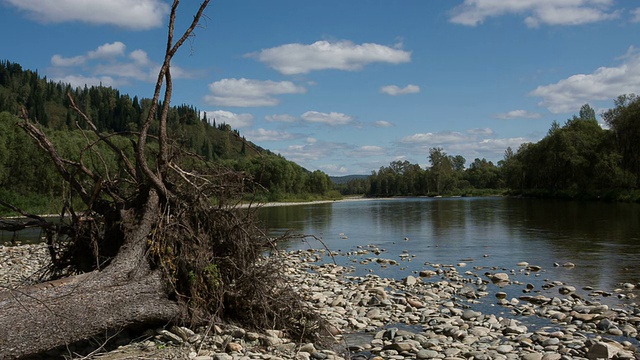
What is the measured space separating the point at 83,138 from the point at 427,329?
6393 cm

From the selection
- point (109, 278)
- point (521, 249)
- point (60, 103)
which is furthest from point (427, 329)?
point (60, 103)

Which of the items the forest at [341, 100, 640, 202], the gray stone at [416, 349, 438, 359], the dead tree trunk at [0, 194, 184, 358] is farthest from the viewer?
the forest at [341, 100, 640, 202]

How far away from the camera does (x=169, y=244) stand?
8.87 meters

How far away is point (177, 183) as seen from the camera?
32.0ft

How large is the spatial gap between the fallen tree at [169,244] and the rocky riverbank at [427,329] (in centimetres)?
50

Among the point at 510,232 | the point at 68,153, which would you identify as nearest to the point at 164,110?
the point at 510,232

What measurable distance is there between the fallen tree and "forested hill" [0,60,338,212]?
2.87ft

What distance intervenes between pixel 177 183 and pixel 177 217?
89 cm

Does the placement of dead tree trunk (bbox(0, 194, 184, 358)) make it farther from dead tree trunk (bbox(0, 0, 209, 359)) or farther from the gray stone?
the gray stone

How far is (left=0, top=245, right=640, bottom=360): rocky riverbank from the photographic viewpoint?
8211 millimetres

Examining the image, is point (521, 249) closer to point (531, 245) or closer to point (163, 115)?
point (531, 245)

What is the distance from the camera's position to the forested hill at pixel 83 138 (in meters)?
11.9

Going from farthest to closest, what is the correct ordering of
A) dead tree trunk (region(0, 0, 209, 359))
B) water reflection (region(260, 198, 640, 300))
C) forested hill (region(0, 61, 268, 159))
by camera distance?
forested hill (region(0, 61, 268, 159)) < water reflection (region(260, 198, 640, 300)) < dead tree trunk (region(0, 0, 209, 359))

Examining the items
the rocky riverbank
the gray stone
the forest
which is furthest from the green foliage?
the gray stone
